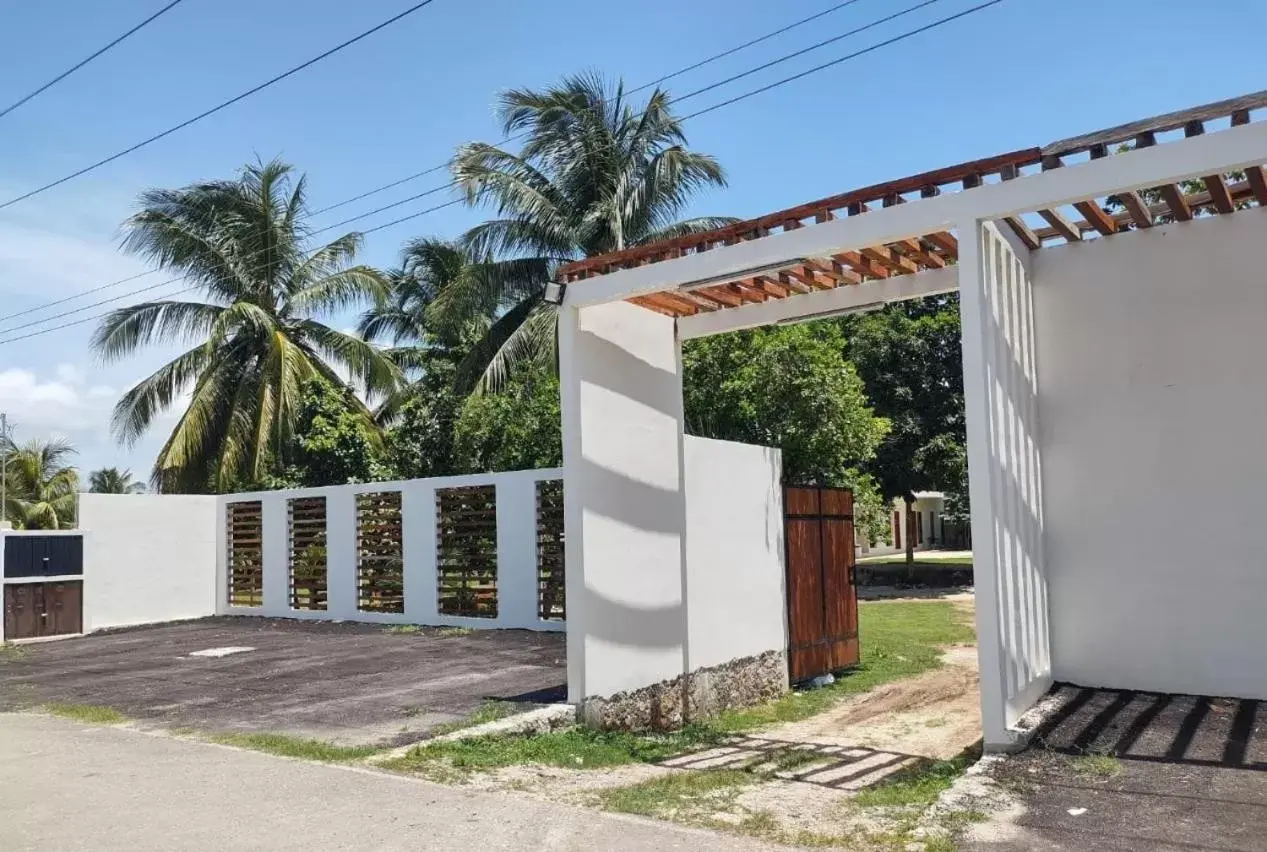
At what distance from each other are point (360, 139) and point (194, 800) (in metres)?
8.94

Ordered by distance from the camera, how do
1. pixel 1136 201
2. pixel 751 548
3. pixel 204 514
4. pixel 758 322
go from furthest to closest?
pixel 204 514 < pixel 751 548 < pixel 758 322 < pixel 1136 201

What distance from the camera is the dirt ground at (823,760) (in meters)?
5.96

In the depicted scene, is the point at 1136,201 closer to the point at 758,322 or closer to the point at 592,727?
the point at 758,322

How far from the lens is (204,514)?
60.6ft

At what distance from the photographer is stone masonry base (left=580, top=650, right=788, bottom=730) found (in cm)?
841

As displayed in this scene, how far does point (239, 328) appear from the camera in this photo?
23188 mm

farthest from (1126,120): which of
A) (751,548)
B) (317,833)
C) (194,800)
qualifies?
(194,800)

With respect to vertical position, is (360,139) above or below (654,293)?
above

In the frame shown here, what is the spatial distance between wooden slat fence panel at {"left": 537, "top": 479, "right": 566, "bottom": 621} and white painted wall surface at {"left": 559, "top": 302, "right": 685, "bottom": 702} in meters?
4.13

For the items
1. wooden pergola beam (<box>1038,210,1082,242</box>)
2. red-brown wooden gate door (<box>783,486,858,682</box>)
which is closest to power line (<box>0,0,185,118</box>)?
red-brown wooden gate door (<box>783,486,858,682</box>)

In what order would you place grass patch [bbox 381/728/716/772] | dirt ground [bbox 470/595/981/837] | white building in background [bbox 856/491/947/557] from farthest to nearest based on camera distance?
white building in background [bbox 856/491/947/557]
grass patch [bbox 381/728/716/772]
dirt ground [bbox 470/595/981/837]

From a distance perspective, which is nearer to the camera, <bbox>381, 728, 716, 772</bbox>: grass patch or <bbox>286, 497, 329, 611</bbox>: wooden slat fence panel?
<bbox>381, 728, 716, 772</bbox>: grass patch

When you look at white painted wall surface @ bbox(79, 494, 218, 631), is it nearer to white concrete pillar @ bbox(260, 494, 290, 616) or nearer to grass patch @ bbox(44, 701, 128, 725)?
white concrete pillar @ bbox(260, 494, 290, 616)

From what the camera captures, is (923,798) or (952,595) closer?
(923,798)
